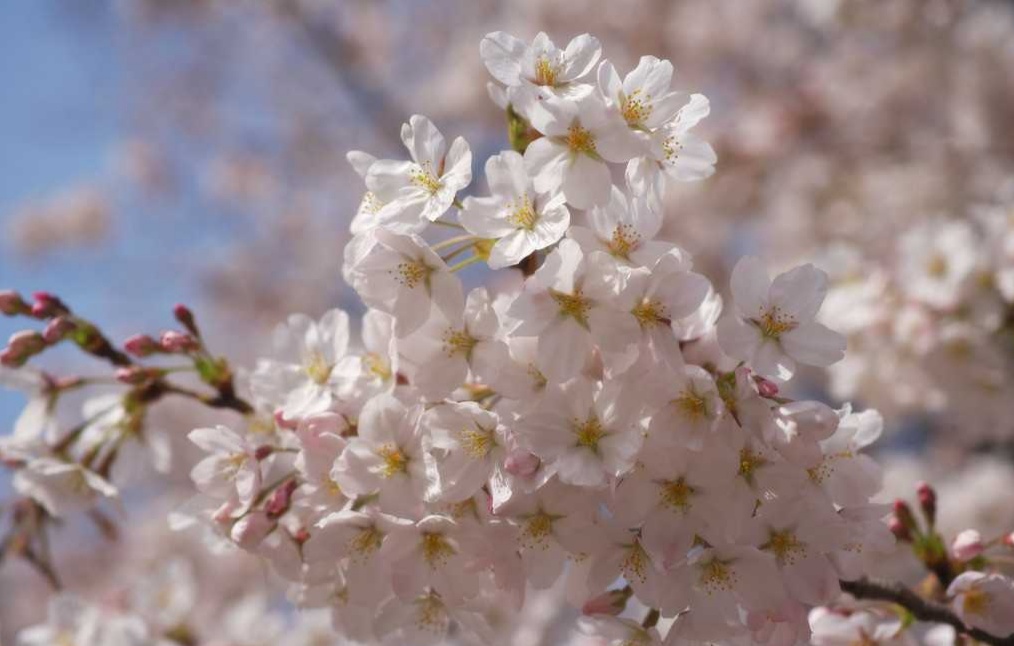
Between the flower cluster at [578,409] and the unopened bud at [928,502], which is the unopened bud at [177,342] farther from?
the unopened bud at [928,502]

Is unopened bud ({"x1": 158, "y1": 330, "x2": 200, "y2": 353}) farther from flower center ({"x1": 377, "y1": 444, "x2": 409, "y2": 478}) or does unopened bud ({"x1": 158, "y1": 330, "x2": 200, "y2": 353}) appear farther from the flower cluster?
flower center ({"x1": 377, "y1": 444, "x2": 409, "y2": 478})

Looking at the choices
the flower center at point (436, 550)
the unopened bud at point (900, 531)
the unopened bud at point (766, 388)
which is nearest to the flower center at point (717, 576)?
the unopened bud at point (766, 388)

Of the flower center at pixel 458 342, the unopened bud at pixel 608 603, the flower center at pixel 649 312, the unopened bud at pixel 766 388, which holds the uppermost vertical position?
the flower center at pixel 458 342

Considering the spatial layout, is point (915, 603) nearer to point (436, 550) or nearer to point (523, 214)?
point (436, 550)

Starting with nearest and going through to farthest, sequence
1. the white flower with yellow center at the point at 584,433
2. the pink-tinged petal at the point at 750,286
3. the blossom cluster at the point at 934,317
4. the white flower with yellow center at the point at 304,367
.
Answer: the white flower with yellow center at the point at 584,433
the pink-tinged petal at the point at 750,286
the white flower with yellow center at the point at 304,367
the blossom cluster at the point at 934,317

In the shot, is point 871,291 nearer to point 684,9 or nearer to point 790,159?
point 790,159

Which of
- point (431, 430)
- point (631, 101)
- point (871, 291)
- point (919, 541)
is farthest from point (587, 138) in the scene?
point (871, 291)
